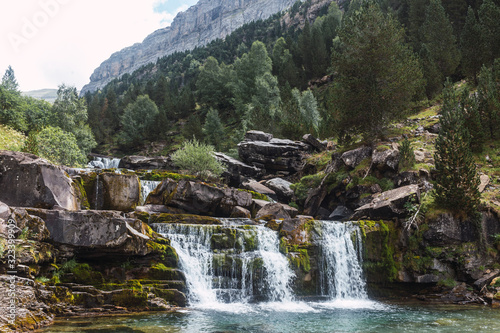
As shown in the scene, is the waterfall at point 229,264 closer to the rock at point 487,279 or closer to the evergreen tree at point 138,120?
the rock at point 487,279

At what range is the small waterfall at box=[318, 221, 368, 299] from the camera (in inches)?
857

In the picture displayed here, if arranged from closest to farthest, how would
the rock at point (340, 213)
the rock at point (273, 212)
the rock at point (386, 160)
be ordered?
the rock at point (273, 212) → the rock at point (386, 160) → the rock at point (340, 213)

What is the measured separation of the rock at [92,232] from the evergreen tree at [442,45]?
48.1 m

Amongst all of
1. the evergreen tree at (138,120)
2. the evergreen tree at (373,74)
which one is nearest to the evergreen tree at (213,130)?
the evergreen tree at (138,120)

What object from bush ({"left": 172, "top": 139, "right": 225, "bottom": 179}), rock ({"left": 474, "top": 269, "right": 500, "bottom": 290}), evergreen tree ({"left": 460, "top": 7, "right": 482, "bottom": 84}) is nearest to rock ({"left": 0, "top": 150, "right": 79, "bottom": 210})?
bush ({"left": 172, "top": 139, "right": 225, "bottom": 179})

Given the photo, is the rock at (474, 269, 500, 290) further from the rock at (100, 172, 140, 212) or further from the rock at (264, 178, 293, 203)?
the rock at (100, 172, 140, 212)

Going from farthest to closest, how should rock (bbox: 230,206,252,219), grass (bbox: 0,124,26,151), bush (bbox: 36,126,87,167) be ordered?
1. bush (bbox: 36,126,87,167)
2. grass (bbox: 0,124,26,151)
3. rock (bbox: 230,206,252,219)

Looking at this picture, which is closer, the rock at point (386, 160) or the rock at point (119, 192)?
the rock at point (119, 192)

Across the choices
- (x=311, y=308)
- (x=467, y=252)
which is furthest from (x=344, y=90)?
(x=311, y=308)

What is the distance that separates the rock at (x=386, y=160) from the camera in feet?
94.0

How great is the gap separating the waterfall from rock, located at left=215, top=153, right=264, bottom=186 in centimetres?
2283

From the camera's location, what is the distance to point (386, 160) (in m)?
29.2

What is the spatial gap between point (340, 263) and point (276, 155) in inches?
1003

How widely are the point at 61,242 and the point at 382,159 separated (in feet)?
83.2
